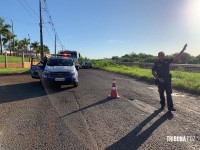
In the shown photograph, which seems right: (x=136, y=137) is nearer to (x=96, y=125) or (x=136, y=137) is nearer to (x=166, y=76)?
(x=96, y=125)

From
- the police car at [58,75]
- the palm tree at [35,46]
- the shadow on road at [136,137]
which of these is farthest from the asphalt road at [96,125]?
the palm tree at [35,46]

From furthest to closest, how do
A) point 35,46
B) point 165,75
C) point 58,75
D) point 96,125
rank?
point 35,46 → point 58,75 → point 165,75 → point 96,125

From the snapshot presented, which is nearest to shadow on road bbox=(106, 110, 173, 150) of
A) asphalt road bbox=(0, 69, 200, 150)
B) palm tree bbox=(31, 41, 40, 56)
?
asphalt road bbox=(0, 69, 200, 150)

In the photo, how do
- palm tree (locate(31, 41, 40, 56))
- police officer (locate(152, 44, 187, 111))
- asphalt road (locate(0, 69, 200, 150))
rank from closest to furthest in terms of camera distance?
asphalt road (locate(0, 69, 200, 150)) < police officer (locate(152, 44, 187, 111)) < palm tree (locate(31, 41, 40, 56))

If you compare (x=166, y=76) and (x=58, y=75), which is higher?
(x=166, y=76)

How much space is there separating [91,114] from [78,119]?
75 centimetres

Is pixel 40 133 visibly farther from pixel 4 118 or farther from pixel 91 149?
pixel 4 118

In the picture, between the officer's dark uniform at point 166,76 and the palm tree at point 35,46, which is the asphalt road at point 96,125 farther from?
the palm tree at point 35,46

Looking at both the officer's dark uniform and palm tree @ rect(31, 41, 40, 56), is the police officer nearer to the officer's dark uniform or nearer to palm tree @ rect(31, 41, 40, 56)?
the officer's dark uniform

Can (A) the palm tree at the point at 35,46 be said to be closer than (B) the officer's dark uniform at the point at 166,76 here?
No

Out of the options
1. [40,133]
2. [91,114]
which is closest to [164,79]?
[91,114]

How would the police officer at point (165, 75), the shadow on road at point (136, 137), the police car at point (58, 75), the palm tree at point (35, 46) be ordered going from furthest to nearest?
1. the palm tree at point (35, 46)
2. the police car at point (58, 75)
3. the police officer at point (165, 75)
4. the shadow on road at point (136, 137)

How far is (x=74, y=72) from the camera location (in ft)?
49.9

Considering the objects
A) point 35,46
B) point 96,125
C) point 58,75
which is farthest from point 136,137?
point 35,46
